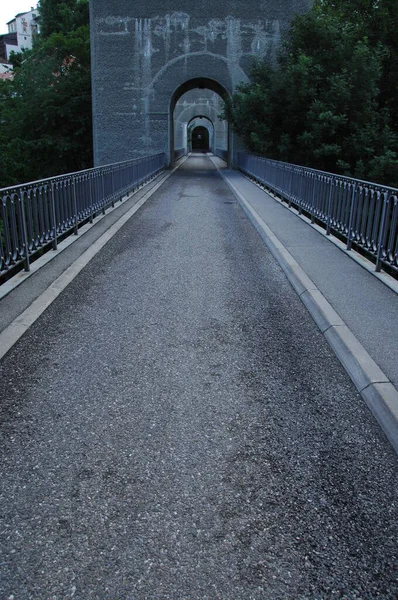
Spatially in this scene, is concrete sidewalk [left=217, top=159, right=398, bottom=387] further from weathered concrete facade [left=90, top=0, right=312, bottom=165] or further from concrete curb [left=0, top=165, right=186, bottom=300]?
weathered concrete facade [left=90, top=0, right=312, bottom=165]

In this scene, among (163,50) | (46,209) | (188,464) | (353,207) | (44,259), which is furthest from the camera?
(163,50)

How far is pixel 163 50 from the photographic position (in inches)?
1331

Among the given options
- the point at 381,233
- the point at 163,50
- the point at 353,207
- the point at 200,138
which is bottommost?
the point at 200,138

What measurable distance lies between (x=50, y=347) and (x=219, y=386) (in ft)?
5.72

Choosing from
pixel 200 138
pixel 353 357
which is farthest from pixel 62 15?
pixel 353 357

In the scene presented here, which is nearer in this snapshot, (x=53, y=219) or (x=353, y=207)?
(x=53, y=219)

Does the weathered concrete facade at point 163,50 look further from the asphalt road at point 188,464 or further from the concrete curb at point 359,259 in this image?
Result: the asphalt road at point 188,464

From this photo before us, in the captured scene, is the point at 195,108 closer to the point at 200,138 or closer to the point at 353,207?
the point at 200,138

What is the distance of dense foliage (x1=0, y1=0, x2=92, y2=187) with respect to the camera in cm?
3909

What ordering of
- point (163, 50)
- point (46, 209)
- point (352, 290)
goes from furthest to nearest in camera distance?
point (163, 50) → point (46, 209) → point (352, 290)

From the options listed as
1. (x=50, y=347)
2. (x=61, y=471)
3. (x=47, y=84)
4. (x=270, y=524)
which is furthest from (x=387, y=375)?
(x=47, y=84)

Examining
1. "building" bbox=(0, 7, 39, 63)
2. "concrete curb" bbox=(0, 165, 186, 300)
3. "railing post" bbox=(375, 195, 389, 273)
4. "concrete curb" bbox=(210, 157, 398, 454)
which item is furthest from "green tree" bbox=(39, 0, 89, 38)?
"concrete curb" bbox=(210, 157, 398, 454)

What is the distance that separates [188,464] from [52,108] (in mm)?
39652

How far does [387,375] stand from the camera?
439 centimetres
